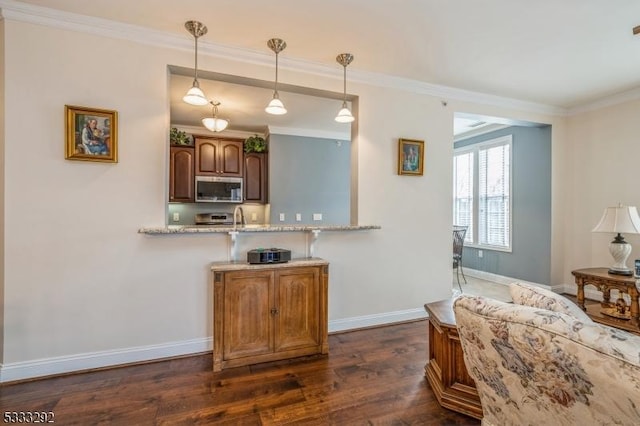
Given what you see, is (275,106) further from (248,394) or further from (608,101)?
(608,101)

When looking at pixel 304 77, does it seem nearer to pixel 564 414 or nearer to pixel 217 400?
pixel 217 400

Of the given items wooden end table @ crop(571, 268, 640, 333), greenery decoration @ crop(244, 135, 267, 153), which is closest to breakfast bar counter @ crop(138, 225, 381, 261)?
wooden end table @ crop(571, 268, 640, 333)

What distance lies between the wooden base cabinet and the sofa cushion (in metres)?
1.55

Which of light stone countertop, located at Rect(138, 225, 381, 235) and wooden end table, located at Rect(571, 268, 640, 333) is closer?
light stone countertop, located at Rect(138, 225, 381, 235)

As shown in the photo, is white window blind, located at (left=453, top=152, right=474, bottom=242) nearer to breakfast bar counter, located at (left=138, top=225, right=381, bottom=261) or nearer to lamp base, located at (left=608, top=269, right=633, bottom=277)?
lamp base, located at (left=608, top=269, right=633, bottom=277)

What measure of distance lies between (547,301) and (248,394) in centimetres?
188

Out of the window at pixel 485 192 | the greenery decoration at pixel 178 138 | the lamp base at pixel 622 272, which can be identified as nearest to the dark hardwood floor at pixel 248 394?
the lamp base at pixel 622 272

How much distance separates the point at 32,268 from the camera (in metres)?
2.28

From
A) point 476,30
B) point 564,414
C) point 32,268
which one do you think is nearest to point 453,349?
point 564,414

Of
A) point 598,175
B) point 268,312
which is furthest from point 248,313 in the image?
point 598,175

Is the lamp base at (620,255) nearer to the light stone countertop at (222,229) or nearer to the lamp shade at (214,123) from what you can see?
the light stone countertop at (222,229)

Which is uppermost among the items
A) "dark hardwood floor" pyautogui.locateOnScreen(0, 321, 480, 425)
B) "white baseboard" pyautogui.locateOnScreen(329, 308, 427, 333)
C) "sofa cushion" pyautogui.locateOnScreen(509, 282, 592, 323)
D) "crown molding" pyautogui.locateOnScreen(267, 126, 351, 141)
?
"crown molding" pyautogui.locateOnScreen(267, 126, 351, 141)

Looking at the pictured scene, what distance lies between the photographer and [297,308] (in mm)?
2635

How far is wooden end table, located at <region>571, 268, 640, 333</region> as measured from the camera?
2580 mm
